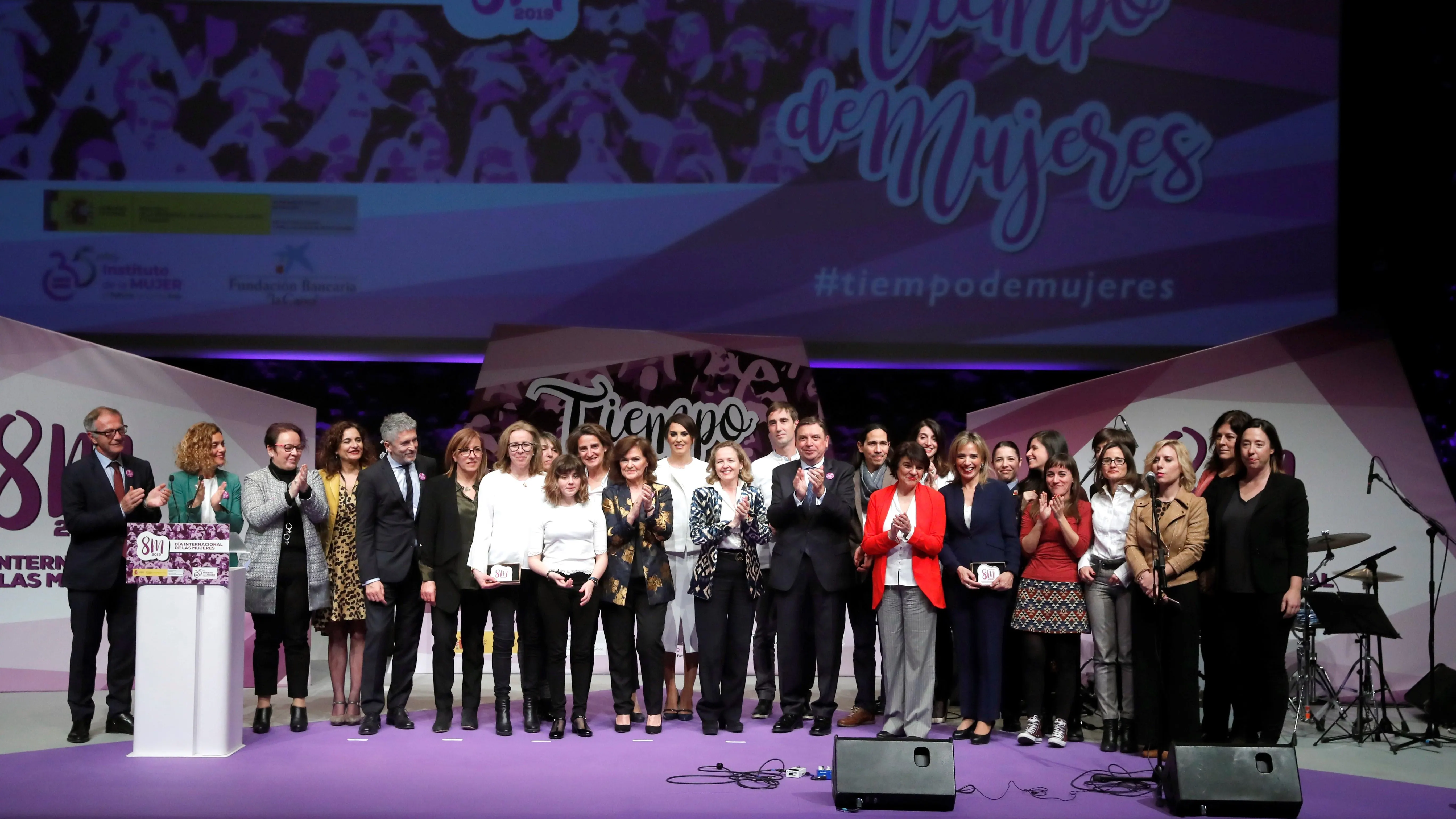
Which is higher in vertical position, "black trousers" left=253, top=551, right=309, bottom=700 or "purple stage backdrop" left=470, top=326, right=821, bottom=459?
"purple stage backdrop" left=470, top=326, right=821, bottom=459

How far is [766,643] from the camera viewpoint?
19.4 ft

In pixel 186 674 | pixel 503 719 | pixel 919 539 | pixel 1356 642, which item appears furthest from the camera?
pixel 1356 642

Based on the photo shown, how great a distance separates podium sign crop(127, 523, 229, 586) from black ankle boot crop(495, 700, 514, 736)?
1.33m

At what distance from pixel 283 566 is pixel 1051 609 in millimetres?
3457

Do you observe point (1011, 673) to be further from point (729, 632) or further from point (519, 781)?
point (519, 781)

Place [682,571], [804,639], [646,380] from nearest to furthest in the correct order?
[804,639] → [682,571] → [646,380]

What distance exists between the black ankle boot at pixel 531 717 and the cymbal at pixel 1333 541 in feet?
12.5

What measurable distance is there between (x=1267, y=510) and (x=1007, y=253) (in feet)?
10.2

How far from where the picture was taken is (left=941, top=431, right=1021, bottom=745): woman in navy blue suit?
16.9 feet

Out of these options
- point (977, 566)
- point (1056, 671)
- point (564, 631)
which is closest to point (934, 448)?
point (977, 566)

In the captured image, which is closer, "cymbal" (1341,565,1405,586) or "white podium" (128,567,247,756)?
"white podium" (128,567,247,756)

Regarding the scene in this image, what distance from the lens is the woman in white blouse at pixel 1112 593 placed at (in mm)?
5035

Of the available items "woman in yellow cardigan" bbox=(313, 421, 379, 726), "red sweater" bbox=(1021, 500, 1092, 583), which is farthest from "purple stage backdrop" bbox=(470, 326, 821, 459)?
"red sweater" bbox=(1021, 500, 1092, 583)

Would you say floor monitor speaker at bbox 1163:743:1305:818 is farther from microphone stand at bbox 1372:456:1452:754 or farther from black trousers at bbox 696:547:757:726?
black trousers at bbox 696:547:757:726
